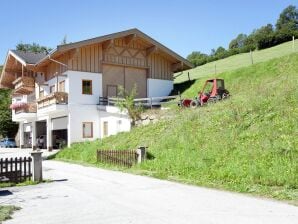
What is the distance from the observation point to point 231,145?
51.3 ft

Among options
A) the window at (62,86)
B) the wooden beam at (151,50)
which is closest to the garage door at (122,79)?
the wooden beam at (151,50)

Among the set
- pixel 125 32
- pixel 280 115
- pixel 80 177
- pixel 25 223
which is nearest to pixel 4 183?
pixel 80 177

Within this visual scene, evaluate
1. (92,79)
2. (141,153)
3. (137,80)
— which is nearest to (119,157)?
(141,153)

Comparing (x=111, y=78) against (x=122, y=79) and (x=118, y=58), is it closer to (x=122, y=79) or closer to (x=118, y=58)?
(x=122, y=79)

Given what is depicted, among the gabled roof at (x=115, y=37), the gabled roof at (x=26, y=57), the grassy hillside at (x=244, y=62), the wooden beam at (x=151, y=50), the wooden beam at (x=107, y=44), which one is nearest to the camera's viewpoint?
the gabled roof at (x=115, y=37)

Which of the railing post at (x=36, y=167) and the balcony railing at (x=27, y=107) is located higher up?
the balcony railing at (x=27, y=107)

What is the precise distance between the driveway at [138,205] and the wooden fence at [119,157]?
398cm

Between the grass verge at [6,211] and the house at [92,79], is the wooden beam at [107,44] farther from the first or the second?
the grass verge at [6,211]

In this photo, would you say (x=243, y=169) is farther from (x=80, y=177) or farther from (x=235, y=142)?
(x=80, y=177)

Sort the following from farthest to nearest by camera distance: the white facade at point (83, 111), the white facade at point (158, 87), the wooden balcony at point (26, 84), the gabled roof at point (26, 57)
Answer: the wooden balcony at point (26, 84), the gabled roof at point (26, 57), the white facade at point (158, 87), the white facade at point (83, 111)

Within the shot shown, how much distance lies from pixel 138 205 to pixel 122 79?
1006 inches

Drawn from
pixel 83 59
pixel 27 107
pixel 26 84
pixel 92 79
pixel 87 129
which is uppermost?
pixel 83 59

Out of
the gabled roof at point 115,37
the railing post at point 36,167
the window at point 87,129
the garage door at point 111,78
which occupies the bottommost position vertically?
the railing post at point 36,167

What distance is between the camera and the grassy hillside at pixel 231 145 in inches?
486
